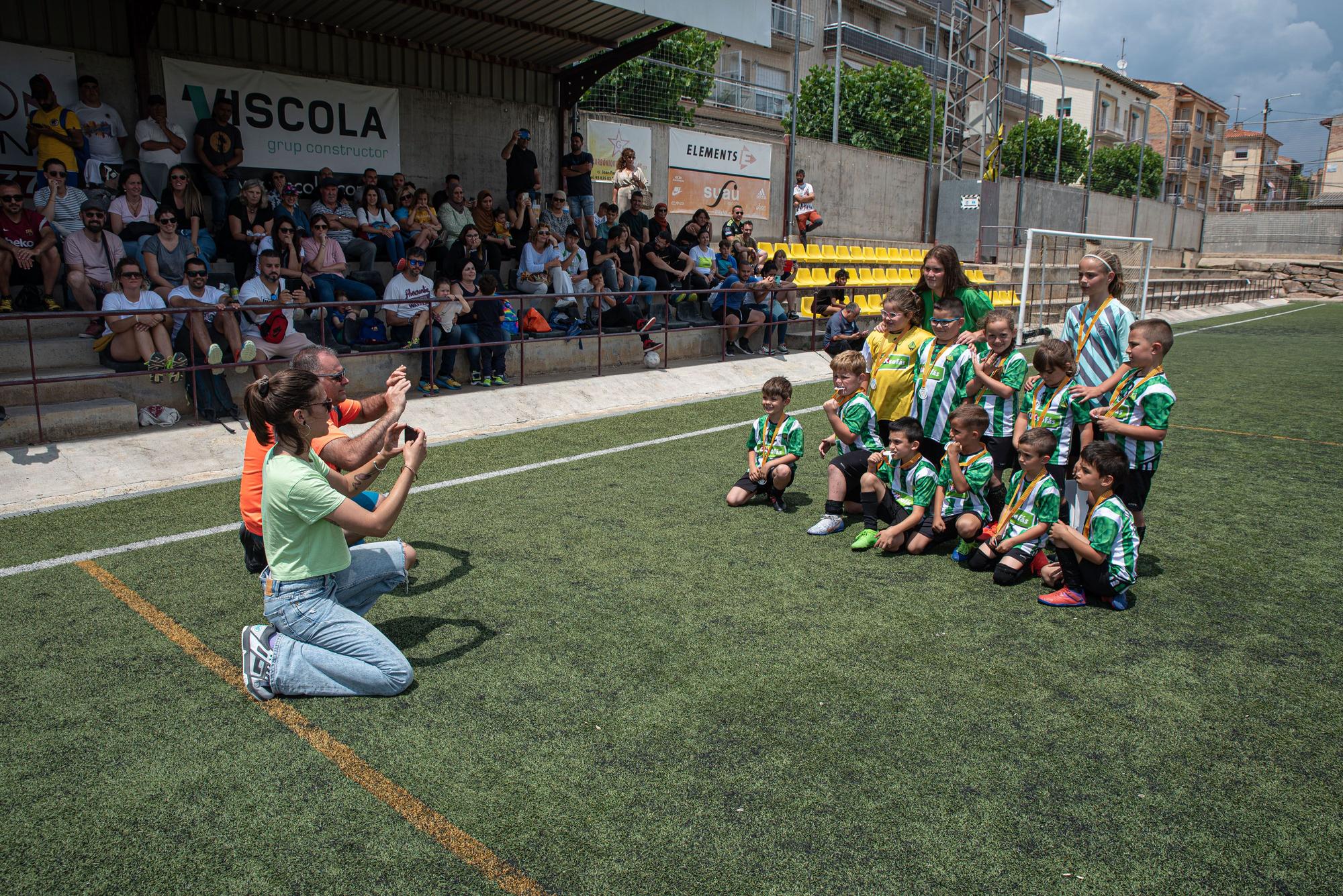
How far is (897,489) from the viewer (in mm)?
6184

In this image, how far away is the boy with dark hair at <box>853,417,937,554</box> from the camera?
600 centimetres

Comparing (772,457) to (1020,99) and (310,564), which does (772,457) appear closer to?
(310,564)

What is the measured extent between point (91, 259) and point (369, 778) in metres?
8.16

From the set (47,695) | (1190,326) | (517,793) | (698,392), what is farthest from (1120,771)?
(1190,326)

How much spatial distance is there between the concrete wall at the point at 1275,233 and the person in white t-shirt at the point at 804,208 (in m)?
35.9

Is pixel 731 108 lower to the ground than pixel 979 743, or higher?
higher

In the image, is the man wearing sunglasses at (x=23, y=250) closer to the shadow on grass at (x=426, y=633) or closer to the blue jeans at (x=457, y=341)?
the blue jeans at (x=457, y=341)

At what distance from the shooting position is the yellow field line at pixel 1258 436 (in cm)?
982

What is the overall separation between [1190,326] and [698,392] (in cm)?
1842

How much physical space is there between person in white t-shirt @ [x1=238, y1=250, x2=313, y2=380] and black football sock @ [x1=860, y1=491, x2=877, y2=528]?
6.10 metres

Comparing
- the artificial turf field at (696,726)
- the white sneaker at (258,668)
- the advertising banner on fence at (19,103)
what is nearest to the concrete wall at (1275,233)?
the artificial turf field at (696,726)

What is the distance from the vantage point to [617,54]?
1395 centimetres

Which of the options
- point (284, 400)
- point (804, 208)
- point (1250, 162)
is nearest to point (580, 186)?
point (804, 208)

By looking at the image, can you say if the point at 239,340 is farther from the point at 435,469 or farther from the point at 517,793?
the point at 517,793
